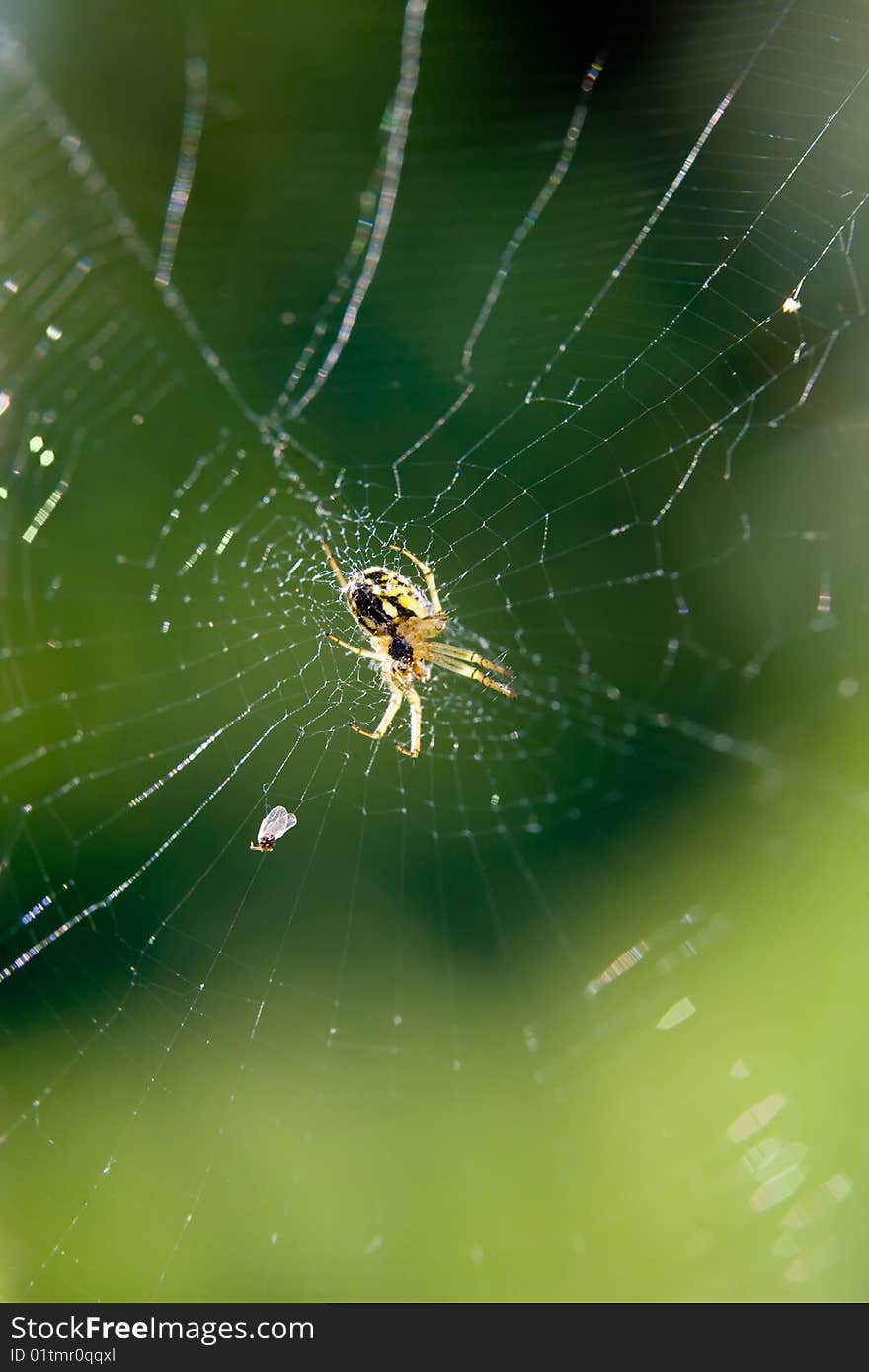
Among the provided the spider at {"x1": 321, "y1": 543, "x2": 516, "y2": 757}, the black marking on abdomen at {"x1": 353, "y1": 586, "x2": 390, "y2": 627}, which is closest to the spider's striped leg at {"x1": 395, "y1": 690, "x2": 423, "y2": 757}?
the spider at {"x1": 321, "y1": 543, "x2": 516, "y2": 757}

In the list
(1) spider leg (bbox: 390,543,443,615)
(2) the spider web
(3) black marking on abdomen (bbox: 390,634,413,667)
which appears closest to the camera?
(2) the spider web

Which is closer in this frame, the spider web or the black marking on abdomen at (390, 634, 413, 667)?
the spider web

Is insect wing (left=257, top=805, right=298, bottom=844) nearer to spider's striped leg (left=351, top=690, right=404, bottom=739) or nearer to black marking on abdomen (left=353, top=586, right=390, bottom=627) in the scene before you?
spider's striped leg (left=351, top=690, right=404, bottom=739)

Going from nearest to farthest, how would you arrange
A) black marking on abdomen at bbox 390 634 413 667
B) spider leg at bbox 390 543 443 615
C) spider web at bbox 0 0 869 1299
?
spider web at bbox 0 0 869 1299 → spider leg at bbox 390 543 443 615 → black marking on abdomen at bbox 390 634 413 667

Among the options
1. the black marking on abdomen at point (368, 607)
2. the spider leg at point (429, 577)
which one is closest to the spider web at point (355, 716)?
the spider leg at point (429, 577)

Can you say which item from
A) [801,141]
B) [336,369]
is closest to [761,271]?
[801,141]

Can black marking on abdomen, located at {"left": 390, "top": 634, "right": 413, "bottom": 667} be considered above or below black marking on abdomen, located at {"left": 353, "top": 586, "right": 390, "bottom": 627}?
below

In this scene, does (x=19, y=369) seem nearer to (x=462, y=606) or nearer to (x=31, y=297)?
(x=31, y=297)

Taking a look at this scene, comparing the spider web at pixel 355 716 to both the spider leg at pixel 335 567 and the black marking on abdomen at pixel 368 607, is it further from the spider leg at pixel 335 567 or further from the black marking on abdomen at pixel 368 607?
the black marking on abdomen at pixel 368 607

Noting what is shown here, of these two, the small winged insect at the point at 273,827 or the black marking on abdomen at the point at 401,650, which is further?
the black marking on abdomen at the point at 401,650
